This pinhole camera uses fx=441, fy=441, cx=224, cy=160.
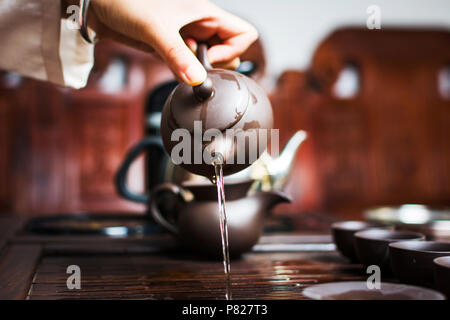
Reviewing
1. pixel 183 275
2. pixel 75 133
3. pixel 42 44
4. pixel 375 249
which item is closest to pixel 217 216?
pixel 183 275

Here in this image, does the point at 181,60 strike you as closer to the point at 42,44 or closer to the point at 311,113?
the point at 42,44

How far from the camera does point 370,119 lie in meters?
2.80

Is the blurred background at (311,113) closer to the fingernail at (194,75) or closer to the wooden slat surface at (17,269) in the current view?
the wooden slat surface at (17,269)

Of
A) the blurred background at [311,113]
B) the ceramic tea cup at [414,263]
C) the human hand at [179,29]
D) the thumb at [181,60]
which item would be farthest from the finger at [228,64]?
the blurred background at [311,113]

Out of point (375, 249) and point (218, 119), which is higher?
point (218, 119)

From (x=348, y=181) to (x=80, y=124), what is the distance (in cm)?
166

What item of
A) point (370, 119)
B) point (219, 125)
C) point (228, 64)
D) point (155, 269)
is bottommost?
point (155, 269)

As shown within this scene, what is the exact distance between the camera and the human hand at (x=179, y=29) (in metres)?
0.50

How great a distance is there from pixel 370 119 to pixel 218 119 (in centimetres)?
255

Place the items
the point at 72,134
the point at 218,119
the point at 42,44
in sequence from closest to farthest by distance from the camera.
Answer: the point at 218,119 < the point at 42,44 < the point at 72,134

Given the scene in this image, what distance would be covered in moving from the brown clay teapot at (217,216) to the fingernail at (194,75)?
215mm

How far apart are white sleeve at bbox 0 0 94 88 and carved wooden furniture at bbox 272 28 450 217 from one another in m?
1.95

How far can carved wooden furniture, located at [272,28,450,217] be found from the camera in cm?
269

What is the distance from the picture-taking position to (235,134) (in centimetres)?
45
